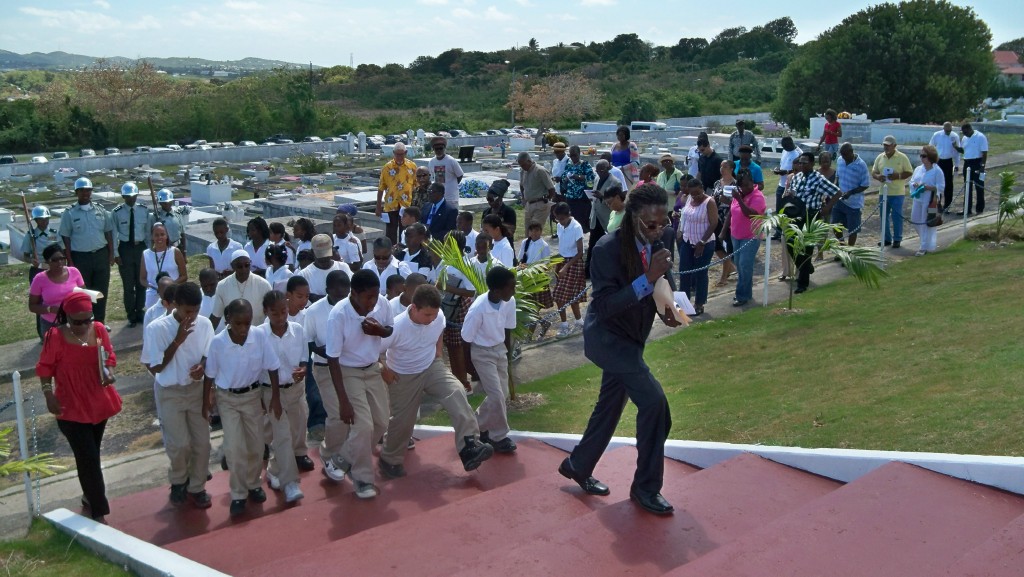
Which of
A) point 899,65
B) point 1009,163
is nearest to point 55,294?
point 1009,163

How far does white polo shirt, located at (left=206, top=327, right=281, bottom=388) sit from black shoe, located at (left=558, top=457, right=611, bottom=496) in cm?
221

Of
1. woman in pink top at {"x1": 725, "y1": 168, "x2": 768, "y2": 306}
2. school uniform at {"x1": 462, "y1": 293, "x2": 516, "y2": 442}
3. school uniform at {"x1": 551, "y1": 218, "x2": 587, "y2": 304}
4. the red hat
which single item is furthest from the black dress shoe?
woman in pink top at {"x1": 725, "y1": 168, "x2": 768, "y2": 306}

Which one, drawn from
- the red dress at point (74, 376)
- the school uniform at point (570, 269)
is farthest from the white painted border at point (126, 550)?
the school uniform at point (570, 269)

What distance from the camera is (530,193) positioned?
43.9 ft

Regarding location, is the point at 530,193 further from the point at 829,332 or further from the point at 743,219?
the point at 829,332

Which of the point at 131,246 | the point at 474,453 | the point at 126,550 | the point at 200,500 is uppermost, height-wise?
the point at 131,246

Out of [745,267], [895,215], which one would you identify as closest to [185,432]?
[745,267]

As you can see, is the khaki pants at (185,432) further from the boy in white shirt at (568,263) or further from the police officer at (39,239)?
the police officer at (39,239)

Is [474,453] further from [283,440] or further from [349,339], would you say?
[283,440]

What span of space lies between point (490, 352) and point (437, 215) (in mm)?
5471

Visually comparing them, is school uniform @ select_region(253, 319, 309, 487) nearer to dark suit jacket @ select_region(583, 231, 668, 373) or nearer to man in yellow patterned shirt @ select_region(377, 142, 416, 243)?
dark suit jacket @ select_region(583, 231, 668, 373)

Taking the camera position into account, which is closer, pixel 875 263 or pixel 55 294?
pixel 55 294

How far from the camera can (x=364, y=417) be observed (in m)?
6.77

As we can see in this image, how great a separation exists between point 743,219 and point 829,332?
2.59 m
